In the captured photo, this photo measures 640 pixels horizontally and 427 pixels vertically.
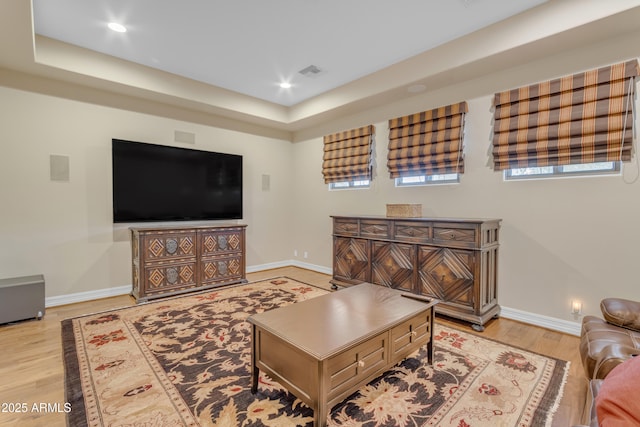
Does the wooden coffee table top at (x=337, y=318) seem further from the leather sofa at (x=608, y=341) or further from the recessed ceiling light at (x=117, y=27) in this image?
the recessed ceiling light at (x=117, y=27)

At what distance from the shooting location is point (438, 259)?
11.1ft

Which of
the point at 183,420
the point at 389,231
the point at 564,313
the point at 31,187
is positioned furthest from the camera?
the point at 389,231

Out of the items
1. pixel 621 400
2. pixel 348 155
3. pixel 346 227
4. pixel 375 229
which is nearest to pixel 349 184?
pixel 348 155

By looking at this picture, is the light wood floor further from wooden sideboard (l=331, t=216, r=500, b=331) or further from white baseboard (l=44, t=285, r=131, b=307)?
wooden sideboard (l=331, t=216, r=500, b=331)

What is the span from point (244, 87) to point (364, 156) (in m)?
2.17

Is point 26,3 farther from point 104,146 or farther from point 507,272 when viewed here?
point 507,272

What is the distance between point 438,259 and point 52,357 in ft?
12.3

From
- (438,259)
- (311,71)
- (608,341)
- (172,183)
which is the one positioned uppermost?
(311,71)

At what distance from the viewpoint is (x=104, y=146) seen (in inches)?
160

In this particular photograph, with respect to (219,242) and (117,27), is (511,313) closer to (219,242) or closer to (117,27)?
(219,242)

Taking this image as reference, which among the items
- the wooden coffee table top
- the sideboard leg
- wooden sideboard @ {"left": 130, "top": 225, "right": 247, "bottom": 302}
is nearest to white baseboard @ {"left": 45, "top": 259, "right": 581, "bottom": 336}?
wooden sideboard @ {"left": 130, "top": 225, "right": 247, "bottom": 302}

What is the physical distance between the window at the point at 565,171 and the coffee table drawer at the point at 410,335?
2.06m

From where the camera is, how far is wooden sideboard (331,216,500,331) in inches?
122

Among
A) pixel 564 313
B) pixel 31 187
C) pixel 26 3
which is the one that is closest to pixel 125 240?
pixel 31 187
